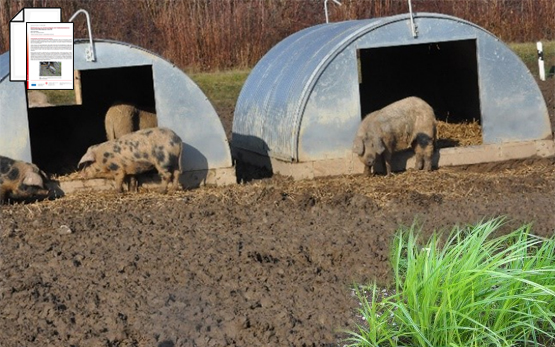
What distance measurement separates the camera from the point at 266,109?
13.0 meters

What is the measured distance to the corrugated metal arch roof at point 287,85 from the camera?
1199 centimetres

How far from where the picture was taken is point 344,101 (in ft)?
39.8

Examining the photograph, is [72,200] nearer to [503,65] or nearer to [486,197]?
[486,197]

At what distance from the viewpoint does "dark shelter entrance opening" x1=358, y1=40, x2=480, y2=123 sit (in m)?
14.6

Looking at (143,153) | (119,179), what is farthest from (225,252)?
(119,179)

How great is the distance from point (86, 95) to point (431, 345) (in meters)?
10.1

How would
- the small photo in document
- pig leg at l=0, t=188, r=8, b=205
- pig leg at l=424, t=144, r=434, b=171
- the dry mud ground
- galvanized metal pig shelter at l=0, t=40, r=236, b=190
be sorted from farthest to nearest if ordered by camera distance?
pig leg at l=424, t=144, r=434, b=171, galvanized metal pig shelter at l=0, t=40, r=236, b=190, pig leg at l=0, t=188, r=8, b=205, the small photo in document, the dry mud ground

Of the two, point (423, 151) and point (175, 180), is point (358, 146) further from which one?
point (175, 180)

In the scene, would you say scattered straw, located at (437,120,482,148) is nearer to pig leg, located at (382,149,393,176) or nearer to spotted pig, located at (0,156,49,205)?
pig leg, located at (382,149,393,176)
